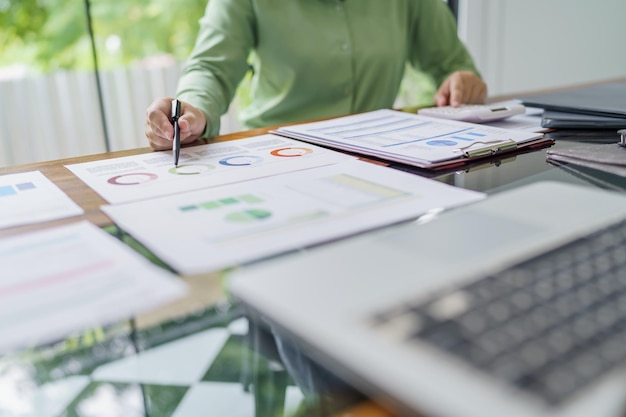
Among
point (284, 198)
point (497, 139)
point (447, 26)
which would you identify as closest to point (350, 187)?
point (284, 198)

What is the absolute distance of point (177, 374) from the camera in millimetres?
348

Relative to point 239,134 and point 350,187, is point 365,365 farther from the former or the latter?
point 239,134

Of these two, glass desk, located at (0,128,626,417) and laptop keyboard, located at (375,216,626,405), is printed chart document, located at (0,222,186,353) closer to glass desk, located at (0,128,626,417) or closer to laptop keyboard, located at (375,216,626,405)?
glass desk, located at (0,128,626,417)

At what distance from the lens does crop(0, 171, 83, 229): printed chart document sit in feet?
1.96

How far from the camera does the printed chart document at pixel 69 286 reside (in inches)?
15.1

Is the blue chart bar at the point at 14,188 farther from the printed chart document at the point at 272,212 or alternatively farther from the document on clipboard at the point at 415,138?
the document on clipboard at the point at 415,138

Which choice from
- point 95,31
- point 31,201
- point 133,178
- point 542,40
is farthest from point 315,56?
point 542,40

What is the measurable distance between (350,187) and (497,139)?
292 millimetres

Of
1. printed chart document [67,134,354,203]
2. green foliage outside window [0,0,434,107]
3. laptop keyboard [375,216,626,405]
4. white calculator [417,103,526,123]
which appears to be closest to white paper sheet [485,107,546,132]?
white calculator [417,103,526,123]

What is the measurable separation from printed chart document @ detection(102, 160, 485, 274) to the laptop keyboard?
175 millimetres

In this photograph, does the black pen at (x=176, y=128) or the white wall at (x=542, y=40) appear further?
the white wall at (x=542, y=40)

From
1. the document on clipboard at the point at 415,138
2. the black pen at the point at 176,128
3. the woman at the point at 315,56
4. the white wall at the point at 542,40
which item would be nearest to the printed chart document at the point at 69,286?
the black pen at the point at 176,128

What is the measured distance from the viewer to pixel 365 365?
0.97 ft

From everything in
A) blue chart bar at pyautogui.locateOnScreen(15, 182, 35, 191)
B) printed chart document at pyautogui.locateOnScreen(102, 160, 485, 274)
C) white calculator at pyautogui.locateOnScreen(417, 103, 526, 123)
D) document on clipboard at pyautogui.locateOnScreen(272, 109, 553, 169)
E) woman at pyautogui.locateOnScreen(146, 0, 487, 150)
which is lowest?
printed chart document at pyautogui.locateOnScreen(102, 160, 485, 274)
